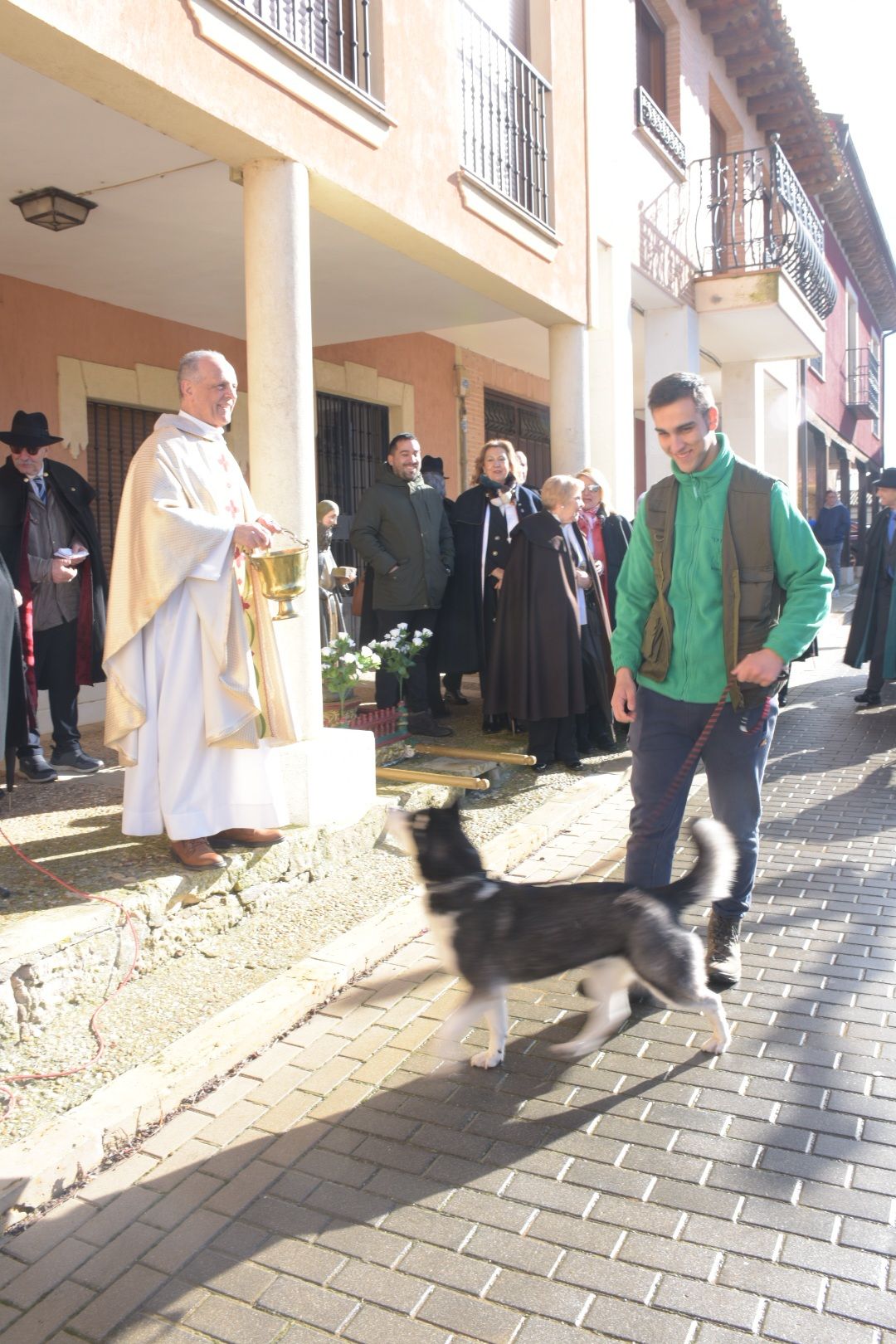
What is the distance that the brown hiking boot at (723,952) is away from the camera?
4180 millimetres

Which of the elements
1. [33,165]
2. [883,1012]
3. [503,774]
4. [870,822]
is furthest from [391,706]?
[883,1012]

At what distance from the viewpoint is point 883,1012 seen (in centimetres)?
397

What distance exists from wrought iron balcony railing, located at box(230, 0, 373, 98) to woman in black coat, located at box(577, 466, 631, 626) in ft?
10.2

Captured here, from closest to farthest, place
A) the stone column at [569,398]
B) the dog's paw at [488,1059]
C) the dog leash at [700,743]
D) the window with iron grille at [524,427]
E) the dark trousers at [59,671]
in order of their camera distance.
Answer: the dog's paw at [488,1059] → the dog leash at [700,743] → the dark trousers at [59,671] → the stone column at [569,398] → the window with iron grille at [524,427]

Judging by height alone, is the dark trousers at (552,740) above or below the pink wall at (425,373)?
below

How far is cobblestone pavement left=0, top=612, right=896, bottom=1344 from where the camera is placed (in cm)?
251

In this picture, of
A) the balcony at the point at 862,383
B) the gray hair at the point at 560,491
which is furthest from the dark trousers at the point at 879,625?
the balcony at the point at 862,383

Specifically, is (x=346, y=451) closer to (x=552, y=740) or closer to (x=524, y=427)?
(x=524, y=427)

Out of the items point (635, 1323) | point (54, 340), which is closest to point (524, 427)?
point (54, 340)

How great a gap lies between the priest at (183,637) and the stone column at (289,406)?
771 mm

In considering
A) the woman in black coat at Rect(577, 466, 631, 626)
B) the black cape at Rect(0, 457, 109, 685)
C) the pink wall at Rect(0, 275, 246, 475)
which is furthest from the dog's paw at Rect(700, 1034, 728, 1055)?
→ the pink wall at Rect(0, 275, 246, 475)

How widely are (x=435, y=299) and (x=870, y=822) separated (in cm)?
554

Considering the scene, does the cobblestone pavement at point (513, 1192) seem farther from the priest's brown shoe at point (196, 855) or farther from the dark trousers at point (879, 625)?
the dark trousers at point (879, 625)

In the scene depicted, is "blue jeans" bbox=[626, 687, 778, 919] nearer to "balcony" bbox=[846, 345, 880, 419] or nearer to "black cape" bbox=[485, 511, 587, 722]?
"black cape" bbox=[485, 511, 587, 722]
